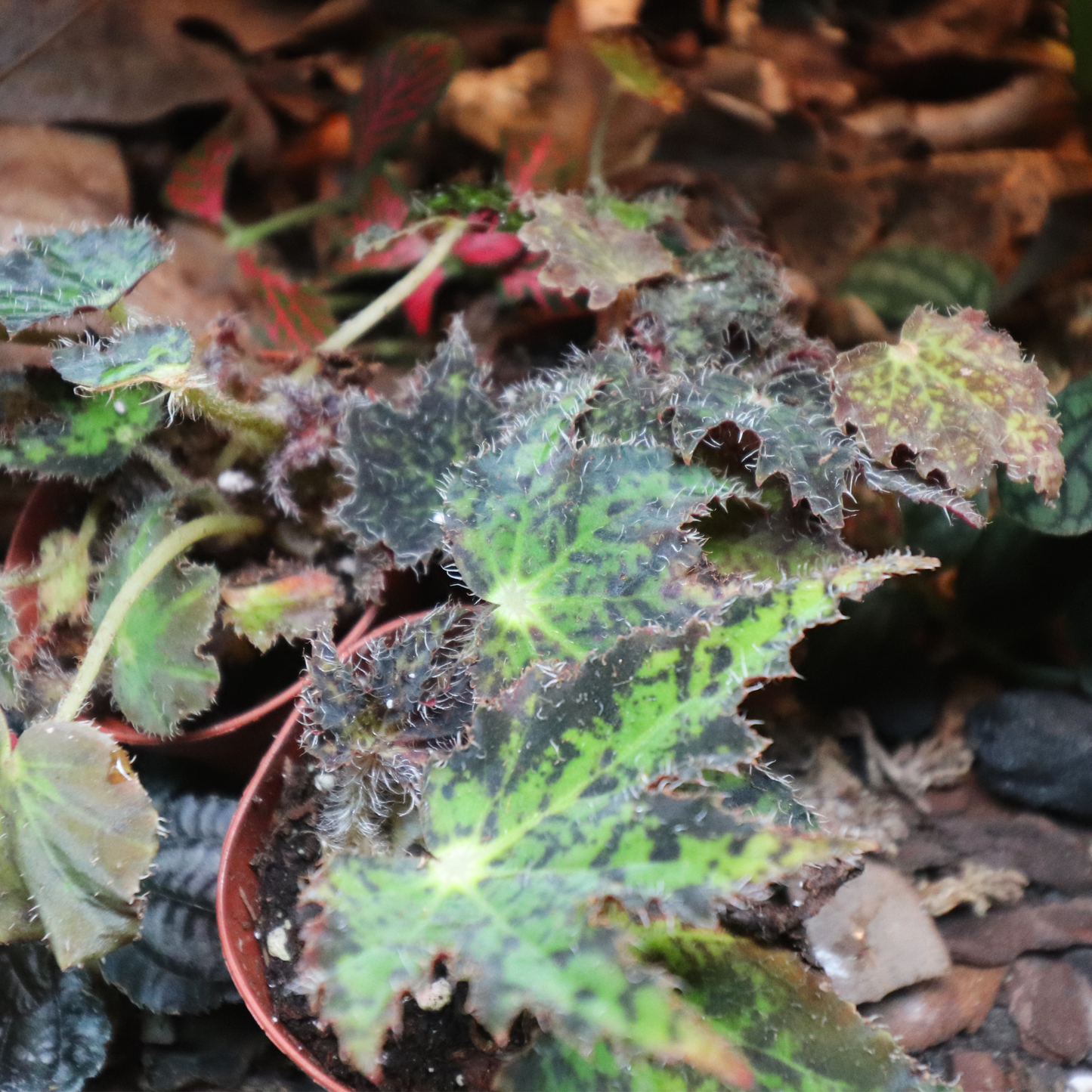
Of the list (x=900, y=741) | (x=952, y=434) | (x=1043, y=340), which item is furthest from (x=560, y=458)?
(x=1043, y=340)

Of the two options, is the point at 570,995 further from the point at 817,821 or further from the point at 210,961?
the point at 210,961

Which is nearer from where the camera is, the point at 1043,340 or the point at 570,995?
the point at 570,995

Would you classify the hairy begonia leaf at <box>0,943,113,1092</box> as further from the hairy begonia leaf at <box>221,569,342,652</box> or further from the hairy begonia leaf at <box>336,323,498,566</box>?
the hairy begonia leaf at <box>336,323,498,566</box>

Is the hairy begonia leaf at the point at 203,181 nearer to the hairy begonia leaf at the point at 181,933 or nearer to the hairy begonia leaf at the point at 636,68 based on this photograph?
the hairy begonia leaf at the point at 636,68

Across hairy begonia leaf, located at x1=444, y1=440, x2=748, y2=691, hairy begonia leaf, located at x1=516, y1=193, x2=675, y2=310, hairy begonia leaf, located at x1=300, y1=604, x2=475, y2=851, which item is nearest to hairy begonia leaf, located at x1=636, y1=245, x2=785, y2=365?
hairy begonia leaf, located at x1=516, y1=193, x2=675, y2=310

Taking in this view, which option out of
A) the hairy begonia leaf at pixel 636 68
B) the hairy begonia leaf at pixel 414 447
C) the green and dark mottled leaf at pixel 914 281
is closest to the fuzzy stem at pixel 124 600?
the hairy begonia leaf at pixel 414 447
